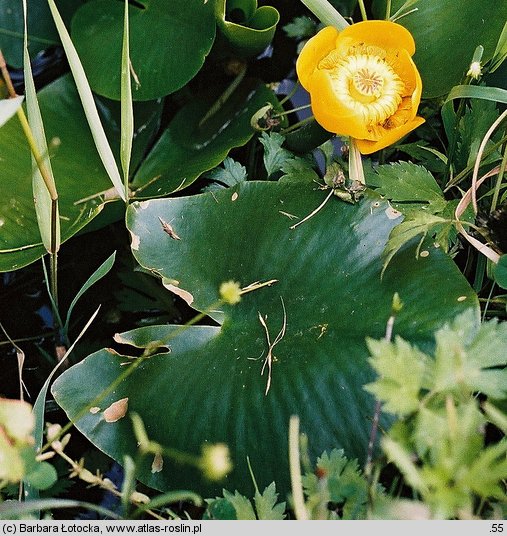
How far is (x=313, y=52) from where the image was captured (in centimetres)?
84

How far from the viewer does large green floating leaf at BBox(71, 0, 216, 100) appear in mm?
947

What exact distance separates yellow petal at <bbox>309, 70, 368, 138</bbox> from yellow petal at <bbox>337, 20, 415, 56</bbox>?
8 centimetres

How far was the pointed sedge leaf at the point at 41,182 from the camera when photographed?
2.42 ft

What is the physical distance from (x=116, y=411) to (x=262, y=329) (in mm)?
206

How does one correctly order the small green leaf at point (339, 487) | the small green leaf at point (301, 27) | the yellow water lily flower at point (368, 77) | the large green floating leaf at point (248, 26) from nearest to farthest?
the small green leaf at point (339, 487) → the yellow water lily flower at point (368, 77) → the large green floating leaf at point (248, 26) → the small green leaf at point (301, 27)

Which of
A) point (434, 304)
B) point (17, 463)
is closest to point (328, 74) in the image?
point (434, 304)

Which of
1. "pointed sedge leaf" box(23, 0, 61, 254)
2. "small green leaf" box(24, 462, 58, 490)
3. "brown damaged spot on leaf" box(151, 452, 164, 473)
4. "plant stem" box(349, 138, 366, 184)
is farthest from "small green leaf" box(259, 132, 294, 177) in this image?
"small green leaf" box(24, 462, 58, 490)

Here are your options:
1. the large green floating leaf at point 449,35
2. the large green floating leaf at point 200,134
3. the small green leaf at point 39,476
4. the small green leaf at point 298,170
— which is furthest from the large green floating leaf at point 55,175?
the large green floating leaf at point 449,35

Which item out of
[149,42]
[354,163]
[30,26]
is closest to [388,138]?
[354,163]

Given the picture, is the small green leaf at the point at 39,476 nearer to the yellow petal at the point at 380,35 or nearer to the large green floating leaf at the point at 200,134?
the large green floating leaf at the point at 200,134

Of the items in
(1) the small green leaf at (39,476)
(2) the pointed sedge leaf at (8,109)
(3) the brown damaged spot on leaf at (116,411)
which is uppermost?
(2) the pointed sedge leaf at (8,109)

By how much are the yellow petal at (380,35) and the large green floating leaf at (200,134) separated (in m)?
0.21

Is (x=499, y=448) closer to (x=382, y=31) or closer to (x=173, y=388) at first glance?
(x=173, y=388)

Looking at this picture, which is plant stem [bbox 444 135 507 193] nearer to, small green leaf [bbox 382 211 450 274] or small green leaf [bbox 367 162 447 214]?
small green leaf [bbox 367 162 447 214]
